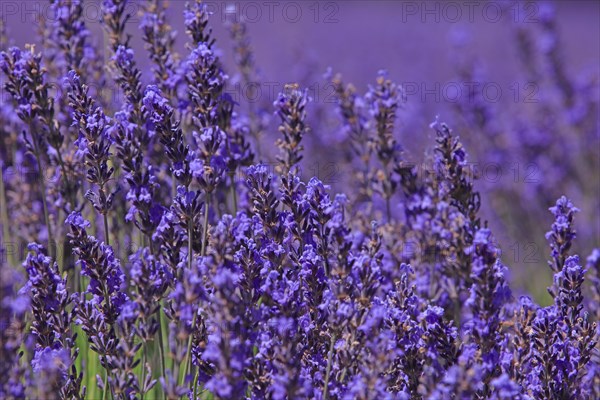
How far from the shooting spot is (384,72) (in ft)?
13.5

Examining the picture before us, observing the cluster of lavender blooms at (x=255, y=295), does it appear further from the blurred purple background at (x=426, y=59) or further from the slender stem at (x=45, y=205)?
the blurred purple background at (x=426, y=59)

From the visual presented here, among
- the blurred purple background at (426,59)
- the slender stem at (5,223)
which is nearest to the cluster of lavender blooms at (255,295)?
the slender stem at (5,223)

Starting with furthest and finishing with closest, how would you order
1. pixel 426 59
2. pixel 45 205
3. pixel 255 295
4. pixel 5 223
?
pixel 426 59 → pixel 5 223 → pixel 45 205 → pixel 255 295

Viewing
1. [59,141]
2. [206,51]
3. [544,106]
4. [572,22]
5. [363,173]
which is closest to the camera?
[206,51]

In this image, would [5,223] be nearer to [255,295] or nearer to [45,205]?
[45,205]

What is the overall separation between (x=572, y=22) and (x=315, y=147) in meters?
Answer: 16.0

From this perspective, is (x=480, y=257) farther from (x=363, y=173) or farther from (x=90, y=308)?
(x=363, y=173)

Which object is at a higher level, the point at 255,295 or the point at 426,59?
the point at 426,59

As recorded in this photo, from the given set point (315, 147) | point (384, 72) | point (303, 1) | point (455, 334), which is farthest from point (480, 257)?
point (303, 1)

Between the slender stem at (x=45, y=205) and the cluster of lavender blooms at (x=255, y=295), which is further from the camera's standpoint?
the slender stem at (x=45, y=205)

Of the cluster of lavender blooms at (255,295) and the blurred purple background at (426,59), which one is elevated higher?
the blurred purple background at (426,59)

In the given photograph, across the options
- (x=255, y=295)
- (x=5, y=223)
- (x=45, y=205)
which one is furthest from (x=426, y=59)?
(x=255, y=295)

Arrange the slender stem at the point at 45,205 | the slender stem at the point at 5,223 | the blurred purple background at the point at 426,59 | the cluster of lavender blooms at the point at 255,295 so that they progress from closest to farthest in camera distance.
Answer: the cluster of lavender blooms at the point at 255,295
the slender stem at the point at 45,205
the slender stem at the point at 5,223
the blurred purple background at the point at 426,59

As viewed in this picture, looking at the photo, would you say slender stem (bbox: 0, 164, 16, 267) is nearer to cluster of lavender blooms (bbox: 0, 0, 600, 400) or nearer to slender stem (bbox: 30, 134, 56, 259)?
cluster of lavender blooms (bbox: 0, 0, 600, 400)
